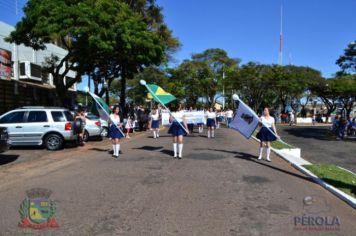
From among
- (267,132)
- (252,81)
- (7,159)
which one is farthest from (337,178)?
(252,81)

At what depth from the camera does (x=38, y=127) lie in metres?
16.8

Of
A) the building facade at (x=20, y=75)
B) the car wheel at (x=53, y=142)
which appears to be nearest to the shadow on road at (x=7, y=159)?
the car wheel at (x=53, y=142)

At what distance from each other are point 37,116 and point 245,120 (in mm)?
7691

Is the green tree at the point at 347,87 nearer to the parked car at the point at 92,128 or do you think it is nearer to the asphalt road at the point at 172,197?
the parked car at the point at 92,128

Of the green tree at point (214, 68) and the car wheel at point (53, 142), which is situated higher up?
the green tree at point (214, 68)

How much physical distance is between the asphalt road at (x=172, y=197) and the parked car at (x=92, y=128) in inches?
299

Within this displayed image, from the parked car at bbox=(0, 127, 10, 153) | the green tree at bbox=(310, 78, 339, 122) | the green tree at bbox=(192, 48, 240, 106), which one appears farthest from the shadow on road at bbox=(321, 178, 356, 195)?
the green tree at bbox=(192, 48, 240, 106)

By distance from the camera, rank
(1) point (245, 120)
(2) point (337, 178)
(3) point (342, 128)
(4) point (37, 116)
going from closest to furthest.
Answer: (2) point (337, 178) → (1) point (245, 120) → (4) point (37, 116) → (3) point (342, 128)

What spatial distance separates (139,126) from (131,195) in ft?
73.9

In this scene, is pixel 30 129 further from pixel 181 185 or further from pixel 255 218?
pixel 255 218

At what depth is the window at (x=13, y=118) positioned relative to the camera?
1680 centimetres

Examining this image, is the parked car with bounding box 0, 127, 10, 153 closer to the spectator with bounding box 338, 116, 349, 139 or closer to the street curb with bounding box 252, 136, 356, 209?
the street curb with bounding box 252, 136, 356, 209

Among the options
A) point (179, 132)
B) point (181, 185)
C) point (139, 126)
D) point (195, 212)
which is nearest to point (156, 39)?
point (139, 126)

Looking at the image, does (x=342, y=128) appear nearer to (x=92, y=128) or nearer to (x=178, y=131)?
(x=92, y=128)
